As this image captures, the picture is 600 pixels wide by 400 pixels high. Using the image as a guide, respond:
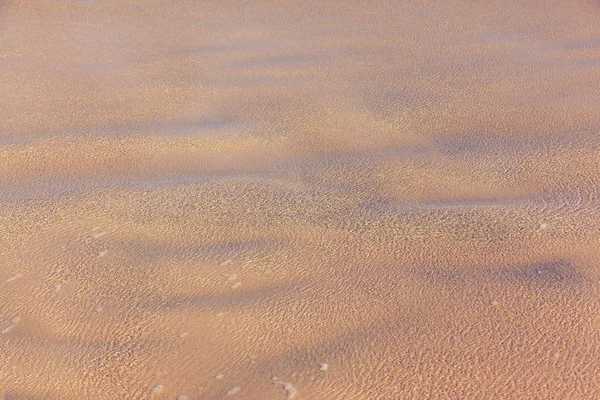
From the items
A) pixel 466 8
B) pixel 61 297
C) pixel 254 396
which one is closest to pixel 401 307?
pixel 254 396

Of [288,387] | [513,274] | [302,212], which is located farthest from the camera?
[302,212]

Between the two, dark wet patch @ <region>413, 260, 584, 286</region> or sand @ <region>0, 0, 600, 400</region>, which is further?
dark wet patch @ <region>413, 260, 584, 286</region>

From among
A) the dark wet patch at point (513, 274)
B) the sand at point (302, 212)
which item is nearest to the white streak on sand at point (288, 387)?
the sand at point (302, 212)

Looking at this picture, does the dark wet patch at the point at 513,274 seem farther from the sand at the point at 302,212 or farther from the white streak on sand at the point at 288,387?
the white streak on sand at the point at 288,387

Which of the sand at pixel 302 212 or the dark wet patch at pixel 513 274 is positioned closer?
the sand at pixel 302 212

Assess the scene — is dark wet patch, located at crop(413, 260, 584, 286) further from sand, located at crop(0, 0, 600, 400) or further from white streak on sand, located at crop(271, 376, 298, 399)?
white streak on sand, located at crop(271, 376, 298, 399)

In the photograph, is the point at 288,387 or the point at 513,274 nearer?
the point at 288,387

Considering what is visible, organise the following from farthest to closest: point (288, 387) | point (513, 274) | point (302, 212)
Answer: point (302, 212) → point (513, 274) → point (288, 387)

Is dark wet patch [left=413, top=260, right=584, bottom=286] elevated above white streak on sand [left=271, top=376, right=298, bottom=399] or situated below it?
above

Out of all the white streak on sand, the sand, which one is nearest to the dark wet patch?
the sand

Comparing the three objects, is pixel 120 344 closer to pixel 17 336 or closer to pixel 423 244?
pixel 17 336
